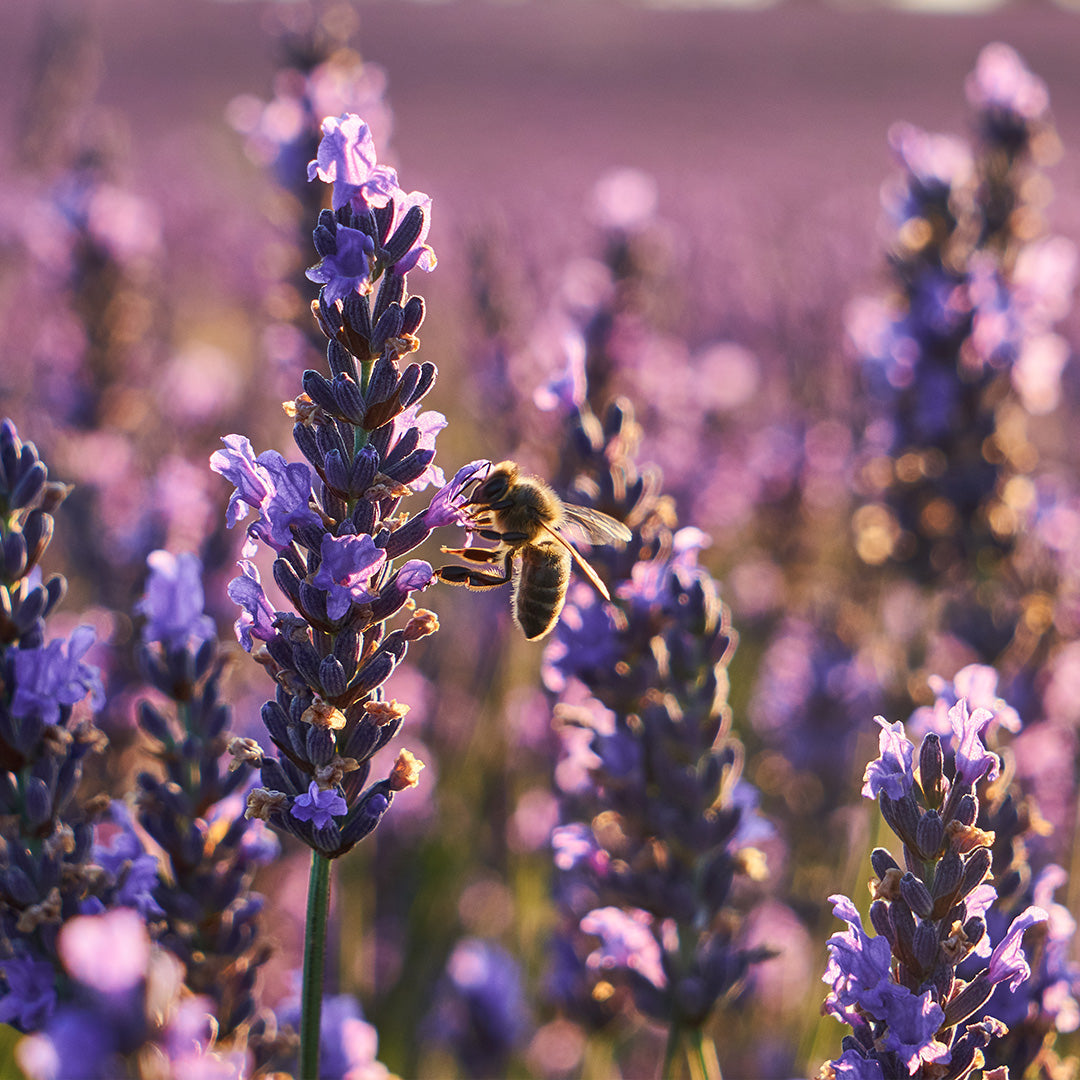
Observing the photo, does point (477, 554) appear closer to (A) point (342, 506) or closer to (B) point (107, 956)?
(A) point (342, 506)

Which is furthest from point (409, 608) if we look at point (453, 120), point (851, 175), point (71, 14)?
point (453, 120)

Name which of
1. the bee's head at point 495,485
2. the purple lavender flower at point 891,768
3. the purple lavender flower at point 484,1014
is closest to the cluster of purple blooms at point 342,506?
the purple lavender flower at point 891,768

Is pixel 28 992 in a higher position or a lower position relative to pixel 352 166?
lower

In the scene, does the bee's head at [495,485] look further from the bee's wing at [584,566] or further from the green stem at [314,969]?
the green stem at [314,969]

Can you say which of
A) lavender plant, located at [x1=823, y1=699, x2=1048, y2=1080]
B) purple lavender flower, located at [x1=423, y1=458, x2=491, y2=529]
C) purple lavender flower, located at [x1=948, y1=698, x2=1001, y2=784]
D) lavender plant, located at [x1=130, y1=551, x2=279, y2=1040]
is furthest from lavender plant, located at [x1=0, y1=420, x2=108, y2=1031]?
purple lavender flower, located at [x1=948, y1=698, x2=1001, y2=784]

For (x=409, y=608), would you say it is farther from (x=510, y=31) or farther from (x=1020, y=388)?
(x=510, y=31)

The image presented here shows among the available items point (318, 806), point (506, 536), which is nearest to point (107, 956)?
point (318, 806)

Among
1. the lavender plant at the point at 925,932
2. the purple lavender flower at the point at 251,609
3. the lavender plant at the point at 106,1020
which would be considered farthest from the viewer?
the purple lavender flower at the point at 251,609
